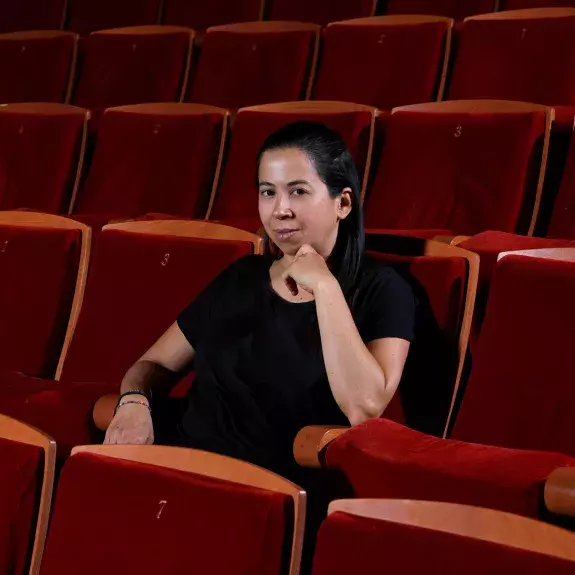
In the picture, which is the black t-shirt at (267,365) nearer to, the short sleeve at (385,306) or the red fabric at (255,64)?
the short sleeve at (385,306)

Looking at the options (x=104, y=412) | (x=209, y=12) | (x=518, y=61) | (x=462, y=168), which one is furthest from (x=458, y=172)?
(x=209, y=12)

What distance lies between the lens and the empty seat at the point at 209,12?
2.26ft

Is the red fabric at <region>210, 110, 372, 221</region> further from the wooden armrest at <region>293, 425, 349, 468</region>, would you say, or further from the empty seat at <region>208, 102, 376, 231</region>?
the wooden armrest at <region>293, 425, 349, 468</region>

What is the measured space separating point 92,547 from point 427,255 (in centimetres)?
15

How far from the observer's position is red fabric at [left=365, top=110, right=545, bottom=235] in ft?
1.40

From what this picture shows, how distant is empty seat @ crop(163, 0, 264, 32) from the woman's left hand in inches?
16.7

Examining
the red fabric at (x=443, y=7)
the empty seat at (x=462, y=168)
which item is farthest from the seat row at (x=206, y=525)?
the red fabric at (x=443, y=7)

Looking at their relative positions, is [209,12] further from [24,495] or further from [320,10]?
[24,495]

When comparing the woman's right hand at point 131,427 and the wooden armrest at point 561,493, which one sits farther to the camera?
the woman's right hand at point 131,427

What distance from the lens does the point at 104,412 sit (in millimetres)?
313

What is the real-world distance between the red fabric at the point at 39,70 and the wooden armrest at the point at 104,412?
1.29 feet

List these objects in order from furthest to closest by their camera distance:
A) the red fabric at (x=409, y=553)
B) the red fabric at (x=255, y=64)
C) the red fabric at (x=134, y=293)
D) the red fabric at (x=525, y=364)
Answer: the red fabric at (x=255, y=64), the red fabric at (x=134, y=293), the red fabric at (x=525, y=364), the red fabric at (x=409, y=553)

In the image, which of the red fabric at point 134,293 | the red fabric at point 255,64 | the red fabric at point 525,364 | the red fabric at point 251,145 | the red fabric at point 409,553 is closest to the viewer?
the red fabric at point 409,553

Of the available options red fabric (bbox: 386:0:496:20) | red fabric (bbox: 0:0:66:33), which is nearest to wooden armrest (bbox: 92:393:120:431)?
red fabric (bbox: 386:0:496:20)
